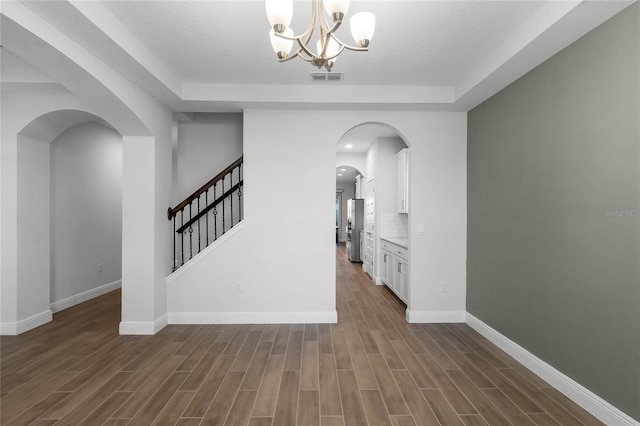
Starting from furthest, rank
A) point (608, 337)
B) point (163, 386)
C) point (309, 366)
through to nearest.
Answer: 1. point (309, 366)
2. point (163, 386)
3. point (608, 337)

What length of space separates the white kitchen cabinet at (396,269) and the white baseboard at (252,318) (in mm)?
1229

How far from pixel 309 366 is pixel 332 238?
5.07 ft

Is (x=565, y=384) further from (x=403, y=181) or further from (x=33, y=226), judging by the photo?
(x=33, y=226)

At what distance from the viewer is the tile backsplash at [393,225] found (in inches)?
229

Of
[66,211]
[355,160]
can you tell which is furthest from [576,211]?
[66,211]

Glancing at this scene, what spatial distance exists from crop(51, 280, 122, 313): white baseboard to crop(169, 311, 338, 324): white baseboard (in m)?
1.83

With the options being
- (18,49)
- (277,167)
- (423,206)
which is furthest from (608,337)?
(18,49)

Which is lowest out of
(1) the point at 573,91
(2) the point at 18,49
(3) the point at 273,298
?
(3) the point at 273,298

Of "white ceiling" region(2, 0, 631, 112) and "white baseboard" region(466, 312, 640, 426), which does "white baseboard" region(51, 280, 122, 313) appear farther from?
"white baseboard" region(466, 312, 640, 426)

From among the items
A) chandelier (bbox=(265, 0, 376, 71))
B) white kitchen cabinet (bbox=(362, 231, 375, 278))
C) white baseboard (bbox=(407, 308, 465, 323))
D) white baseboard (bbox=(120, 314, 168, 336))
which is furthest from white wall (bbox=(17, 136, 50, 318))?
white kitchen cabinet (bbox=(362, 231, 375, 278))

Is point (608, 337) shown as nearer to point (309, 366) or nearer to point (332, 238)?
point (309, 366)

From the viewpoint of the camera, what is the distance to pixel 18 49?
213 cm

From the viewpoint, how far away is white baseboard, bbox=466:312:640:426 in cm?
196

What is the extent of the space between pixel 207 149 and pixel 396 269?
3.52 metres
